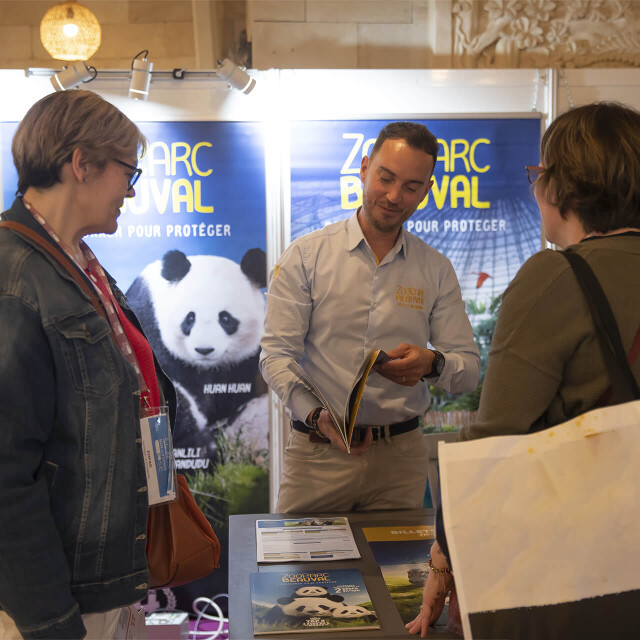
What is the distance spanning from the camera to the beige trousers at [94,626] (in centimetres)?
134

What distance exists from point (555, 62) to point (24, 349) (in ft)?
11.6

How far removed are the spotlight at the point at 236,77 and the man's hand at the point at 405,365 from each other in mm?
1914

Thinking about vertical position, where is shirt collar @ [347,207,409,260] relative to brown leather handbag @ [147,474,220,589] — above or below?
above

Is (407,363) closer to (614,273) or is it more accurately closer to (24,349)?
(614,273)

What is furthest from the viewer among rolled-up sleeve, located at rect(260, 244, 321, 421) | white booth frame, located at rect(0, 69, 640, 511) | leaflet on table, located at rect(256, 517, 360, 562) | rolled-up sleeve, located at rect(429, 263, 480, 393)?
white booth frame, located at rect(0, 69, 640, 511)

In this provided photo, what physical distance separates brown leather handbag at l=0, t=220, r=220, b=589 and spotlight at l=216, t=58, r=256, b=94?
7.38 ft

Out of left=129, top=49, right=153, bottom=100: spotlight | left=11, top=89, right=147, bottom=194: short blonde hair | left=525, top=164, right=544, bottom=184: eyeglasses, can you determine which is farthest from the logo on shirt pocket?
left=129, top=49, right=153, bottom=100: spotlight

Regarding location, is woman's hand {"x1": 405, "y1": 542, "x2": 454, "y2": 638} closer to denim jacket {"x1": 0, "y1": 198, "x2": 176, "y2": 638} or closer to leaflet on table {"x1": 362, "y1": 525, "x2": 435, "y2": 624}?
leaflet on table {"x1": 362, "y1": 525, "x2": 435, "y2": 624}

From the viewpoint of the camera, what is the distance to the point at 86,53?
149 inches

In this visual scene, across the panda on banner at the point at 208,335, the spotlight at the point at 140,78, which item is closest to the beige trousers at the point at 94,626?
the panda on banner at the point at 208,335

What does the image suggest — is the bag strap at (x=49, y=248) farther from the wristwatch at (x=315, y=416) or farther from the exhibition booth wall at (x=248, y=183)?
the exhibition booth wall at (x=248, y=183)

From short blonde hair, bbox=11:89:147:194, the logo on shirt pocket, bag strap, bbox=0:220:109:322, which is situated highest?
short blonde hair, bbox=11:89:147:194

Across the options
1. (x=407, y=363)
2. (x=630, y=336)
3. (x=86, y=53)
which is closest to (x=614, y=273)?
(x=630, y=336)

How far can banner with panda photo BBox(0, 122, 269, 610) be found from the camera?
3.66 metres
